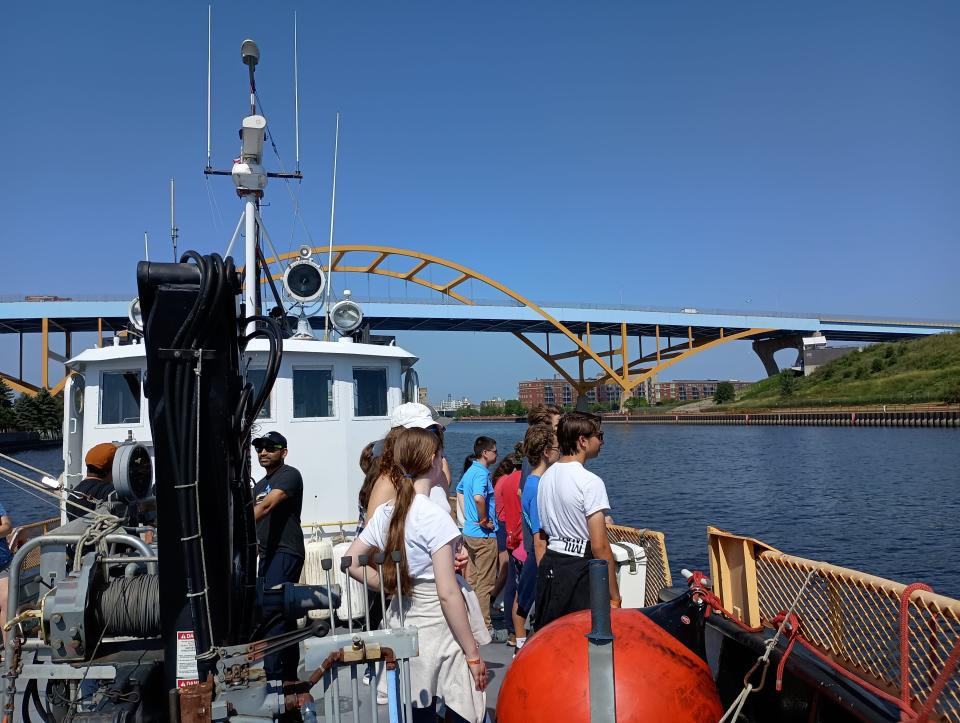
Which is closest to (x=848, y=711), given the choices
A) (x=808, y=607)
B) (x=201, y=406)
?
(x=808, y=607)

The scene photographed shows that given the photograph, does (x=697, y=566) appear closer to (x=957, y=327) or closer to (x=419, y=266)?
(x=419, y=266)

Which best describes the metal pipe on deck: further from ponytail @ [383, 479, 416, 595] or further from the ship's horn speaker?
the ship's horn speaker

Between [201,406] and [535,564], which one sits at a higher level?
[201,406]

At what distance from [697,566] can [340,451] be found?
804cm

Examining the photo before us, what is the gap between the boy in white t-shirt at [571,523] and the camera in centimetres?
387

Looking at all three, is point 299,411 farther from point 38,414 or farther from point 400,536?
point 38,414

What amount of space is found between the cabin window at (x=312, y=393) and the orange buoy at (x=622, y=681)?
4925 millimetres

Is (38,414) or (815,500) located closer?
(815,500)

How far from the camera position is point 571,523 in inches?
155

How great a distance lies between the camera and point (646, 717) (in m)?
2.52

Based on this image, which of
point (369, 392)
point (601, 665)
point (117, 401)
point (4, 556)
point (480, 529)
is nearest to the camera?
point (601, 665)

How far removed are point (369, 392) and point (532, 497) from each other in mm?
3303

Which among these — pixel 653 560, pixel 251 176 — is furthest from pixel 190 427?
pixel 251 176

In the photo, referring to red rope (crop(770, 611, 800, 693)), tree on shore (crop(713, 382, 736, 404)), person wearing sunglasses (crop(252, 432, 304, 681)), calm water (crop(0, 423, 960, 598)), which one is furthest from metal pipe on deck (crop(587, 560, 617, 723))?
tree on shore (crop(713, 382, 736, 404))
